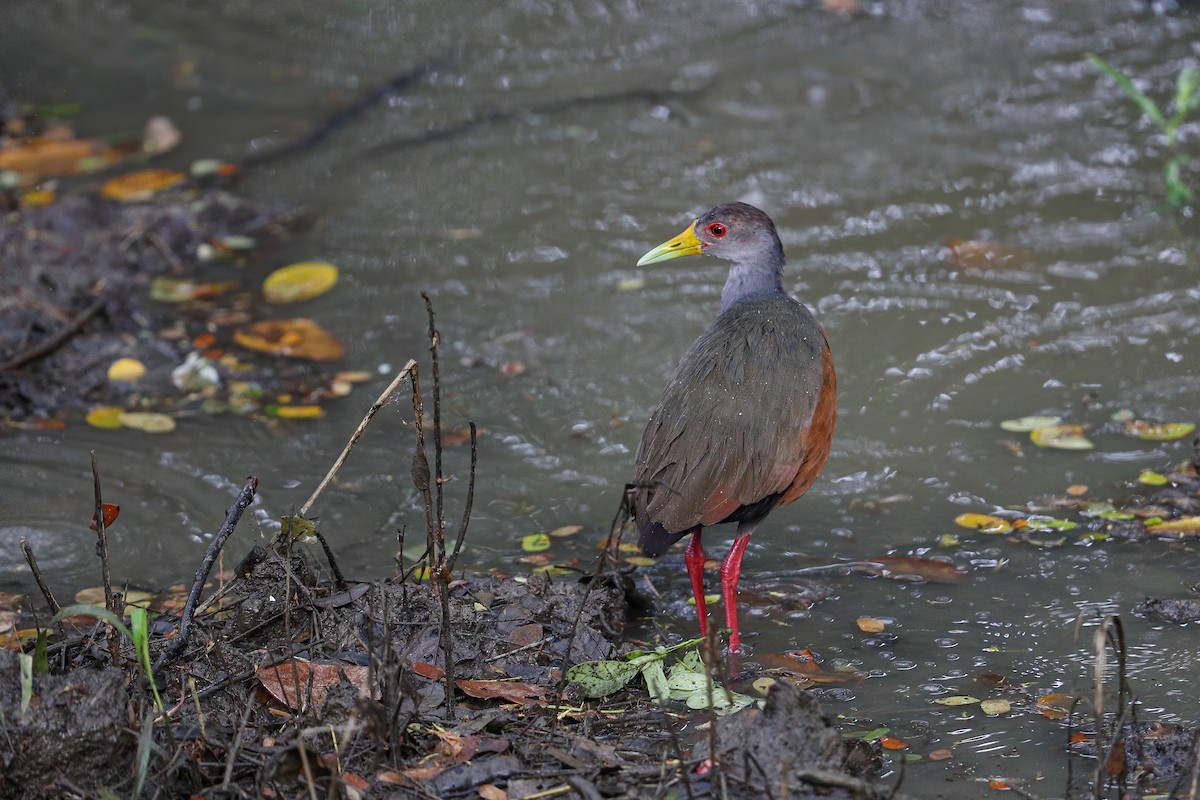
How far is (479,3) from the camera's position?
32.9ft

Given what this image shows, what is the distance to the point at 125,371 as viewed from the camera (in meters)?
5.91

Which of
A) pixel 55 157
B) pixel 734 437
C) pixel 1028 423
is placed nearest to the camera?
pixel 734 437

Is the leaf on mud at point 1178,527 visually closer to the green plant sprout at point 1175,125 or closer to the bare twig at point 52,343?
the green plant sprout at point 1175,125

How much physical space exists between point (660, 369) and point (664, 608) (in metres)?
1.81

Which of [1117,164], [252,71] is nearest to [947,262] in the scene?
[1117,164]

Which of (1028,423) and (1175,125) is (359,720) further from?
(1175,125)

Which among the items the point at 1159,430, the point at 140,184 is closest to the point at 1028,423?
the point at 1159,430

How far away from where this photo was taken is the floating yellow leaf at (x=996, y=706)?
3.54 metres

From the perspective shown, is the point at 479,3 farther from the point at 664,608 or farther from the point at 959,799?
the point at 959,799

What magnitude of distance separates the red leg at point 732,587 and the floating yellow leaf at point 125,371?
3.15 m

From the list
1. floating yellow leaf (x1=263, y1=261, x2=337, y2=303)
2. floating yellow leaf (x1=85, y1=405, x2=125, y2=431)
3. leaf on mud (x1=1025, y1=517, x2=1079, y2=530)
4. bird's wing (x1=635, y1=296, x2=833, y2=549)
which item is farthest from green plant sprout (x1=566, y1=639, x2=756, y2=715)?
floating yellow leaf (x1=263, y1=261, x2=337, y2=303)

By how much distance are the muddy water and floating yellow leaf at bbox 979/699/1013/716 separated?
44 mm

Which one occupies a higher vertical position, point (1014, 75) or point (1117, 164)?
point (1014, 75)

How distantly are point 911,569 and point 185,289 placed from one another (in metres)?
4.22
